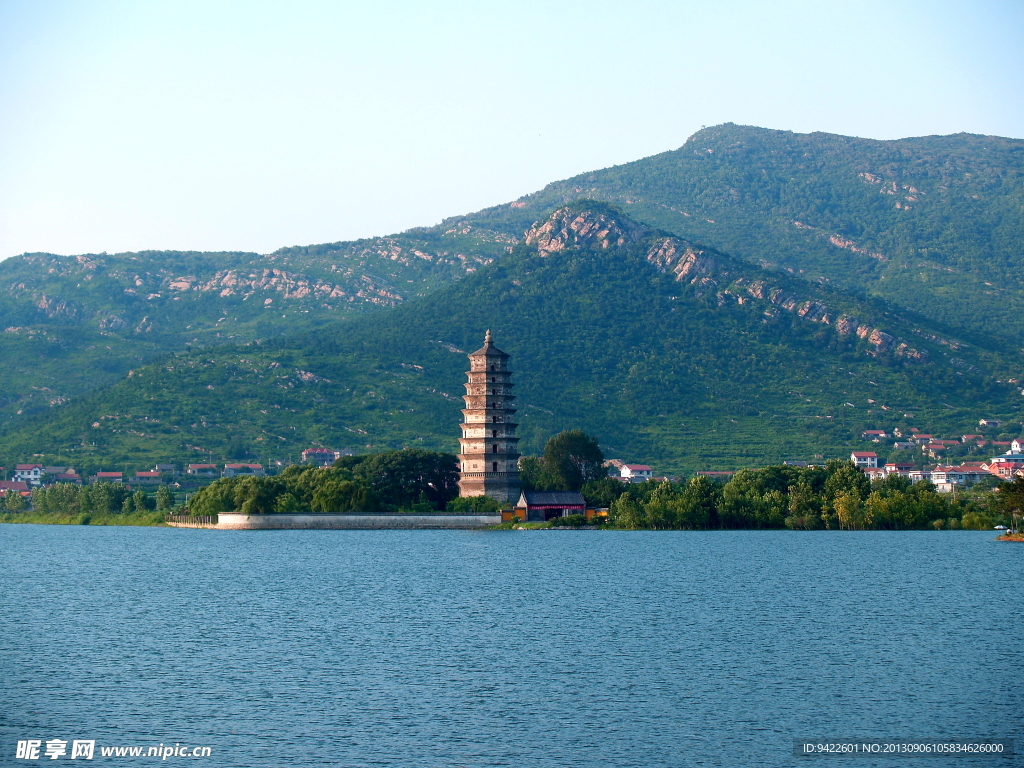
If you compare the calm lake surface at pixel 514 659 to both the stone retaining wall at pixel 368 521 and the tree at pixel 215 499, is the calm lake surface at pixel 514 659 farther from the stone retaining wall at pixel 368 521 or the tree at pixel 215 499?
the tree at pixel 215 499

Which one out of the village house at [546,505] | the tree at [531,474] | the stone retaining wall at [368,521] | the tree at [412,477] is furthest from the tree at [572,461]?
the stone retaining wall at [368,521]

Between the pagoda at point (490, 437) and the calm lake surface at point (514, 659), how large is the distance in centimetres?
4675

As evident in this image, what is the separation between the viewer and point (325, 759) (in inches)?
1382

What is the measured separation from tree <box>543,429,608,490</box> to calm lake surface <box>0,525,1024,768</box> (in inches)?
2140

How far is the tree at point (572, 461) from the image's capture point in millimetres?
146625

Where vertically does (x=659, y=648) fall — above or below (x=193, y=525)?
above

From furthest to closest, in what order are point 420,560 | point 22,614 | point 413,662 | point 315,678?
point 420,560
point 22,614
point 413,662
point 315,678

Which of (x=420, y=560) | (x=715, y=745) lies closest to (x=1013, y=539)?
(x=420, y=560)

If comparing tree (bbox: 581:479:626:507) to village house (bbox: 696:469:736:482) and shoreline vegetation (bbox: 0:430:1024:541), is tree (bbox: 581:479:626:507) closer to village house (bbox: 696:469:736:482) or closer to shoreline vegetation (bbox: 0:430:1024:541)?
shoreline vegetation (bbox: 0:430:1024:541)

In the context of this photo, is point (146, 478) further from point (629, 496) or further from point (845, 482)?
point (845, 482)

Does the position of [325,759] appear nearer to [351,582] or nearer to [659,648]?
[659,648]

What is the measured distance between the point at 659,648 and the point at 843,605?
17264 millimetres

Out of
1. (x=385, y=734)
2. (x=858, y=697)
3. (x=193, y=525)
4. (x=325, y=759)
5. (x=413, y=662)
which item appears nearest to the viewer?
(x=325, y=759)

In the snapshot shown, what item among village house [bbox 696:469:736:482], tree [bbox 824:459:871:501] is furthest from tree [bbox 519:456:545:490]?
village house [bbox 696:469:736:482]
